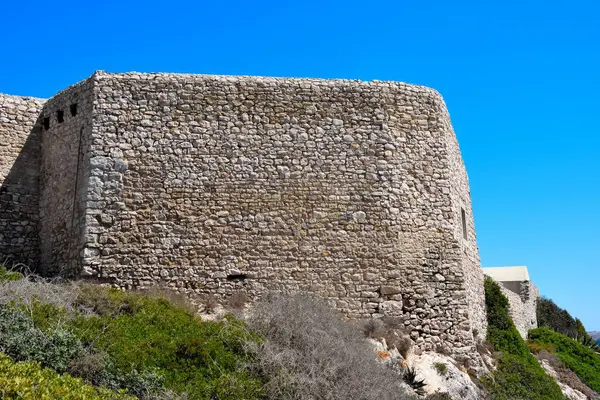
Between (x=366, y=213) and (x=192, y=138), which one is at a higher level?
(x=192, y=138)

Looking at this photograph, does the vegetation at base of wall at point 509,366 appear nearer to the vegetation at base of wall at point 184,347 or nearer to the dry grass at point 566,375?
the dry grass at point 566,375

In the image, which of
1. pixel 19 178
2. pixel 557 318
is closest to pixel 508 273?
pixel 557 318

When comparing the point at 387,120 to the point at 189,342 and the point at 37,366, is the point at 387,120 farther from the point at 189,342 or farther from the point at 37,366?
the point at 37,366

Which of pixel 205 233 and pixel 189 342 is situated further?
pixel 205 233

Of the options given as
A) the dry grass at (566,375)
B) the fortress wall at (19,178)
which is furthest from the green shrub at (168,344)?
the dry grass at (566,375)

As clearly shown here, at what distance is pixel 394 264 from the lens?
15.0 metres

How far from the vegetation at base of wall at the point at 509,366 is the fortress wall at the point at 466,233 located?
0.45 metres

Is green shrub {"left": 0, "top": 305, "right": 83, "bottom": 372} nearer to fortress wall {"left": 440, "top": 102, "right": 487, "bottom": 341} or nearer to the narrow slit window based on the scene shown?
fortress wall {"left": 440, "top": 102, "right": 487, "bottom": 341}

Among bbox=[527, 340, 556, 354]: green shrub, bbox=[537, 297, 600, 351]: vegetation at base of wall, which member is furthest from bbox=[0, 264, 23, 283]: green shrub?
bbox=[537, 297, 600, 351]: vegetation at base of wall

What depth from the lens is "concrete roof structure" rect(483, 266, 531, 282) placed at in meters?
36.0

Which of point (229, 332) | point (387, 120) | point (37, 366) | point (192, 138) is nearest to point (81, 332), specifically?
point (37, 366)

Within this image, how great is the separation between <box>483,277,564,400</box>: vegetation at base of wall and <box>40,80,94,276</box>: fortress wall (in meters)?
9.57

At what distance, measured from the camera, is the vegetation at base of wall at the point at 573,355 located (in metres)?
21.6

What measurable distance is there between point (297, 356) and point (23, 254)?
25.6 feet
